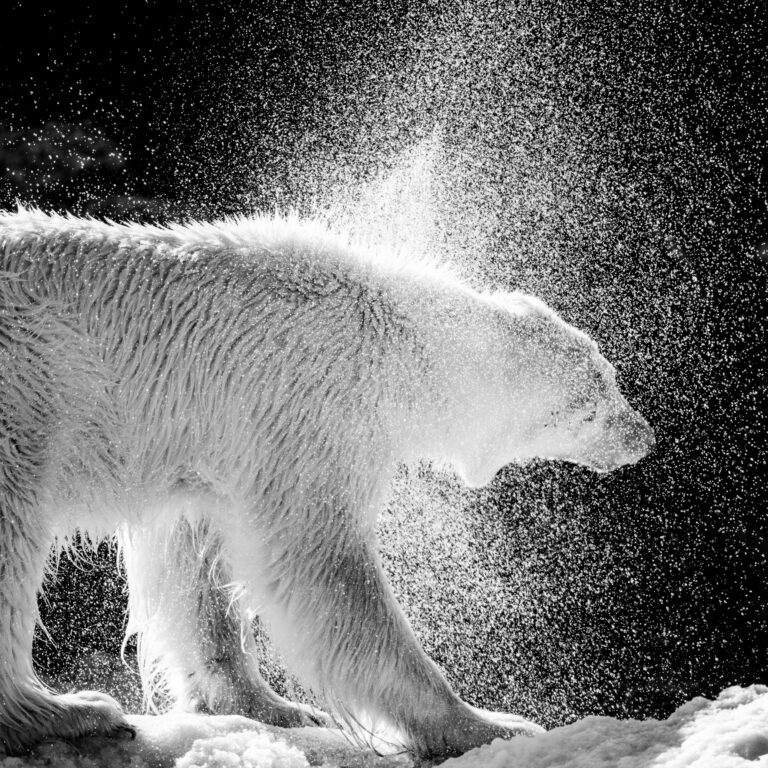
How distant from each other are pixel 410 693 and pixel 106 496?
1.19 meters

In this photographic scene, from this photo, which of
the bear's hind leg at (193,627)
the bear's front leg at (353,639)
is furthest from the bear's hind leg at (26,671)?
the bear's hind leg at (193,627)

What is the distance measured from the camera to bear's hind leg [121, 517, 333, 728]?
3.68 metres

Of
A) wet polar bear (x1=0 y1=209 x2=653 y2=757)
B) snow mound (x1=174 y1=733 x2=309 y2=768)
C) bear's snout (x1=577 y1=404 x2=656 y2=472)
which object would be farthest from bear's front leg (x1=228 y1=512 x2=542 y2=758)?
bear's snout (x1=577 y1=404 x2=656 y2=472)

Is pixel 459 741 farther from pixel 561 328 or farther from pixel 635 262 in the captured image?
pixel 635 262

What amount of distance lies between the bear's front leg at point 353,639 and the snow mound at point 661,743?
44cm

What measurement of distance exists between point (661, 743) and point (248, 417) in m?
1.64

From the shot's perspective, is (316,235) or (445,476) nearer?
(316,235)

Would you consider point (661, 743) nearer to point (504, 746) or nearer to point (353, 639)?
point (504, 746)

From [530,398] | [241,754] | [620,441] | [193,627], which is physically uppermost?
[530,398]

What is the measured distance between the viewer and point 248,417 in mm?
3180

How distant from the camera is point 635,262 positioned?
22.5 ft

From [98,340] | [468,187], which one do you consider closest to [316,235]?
[98,340]

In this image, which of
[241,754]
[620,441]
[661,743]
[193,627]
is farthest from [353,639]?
[620,441]

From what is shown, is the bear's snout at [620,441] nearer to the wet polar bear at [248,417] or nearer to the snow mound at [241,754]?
the wet polar bear at [248,417]
